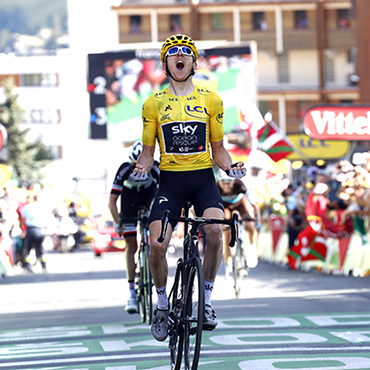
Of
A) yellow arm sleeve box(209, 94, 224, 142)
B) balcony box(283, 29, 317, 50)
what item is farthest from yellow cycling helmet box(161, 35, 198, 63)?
balcony box(283, 29, 317, 50)

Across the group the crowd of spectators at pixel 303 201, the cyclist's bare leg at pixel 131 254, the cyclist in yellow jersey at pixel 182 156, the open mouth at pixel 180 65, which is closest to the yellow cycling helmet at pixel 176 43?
the cyclist in yellow jersey at pixel 182 156

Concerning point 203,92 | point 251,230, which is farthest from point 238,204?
point 203,92

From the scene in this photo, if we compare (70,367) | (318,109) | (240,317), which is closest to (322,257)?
(318,109)

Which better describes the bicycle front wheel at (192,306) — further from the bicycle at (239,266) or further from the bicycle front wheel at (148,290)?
the bicycle at (239,266)

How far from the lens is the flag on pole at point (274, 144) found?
2411 centimetres

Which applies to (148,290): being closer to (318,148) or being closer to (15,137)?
(318,148)

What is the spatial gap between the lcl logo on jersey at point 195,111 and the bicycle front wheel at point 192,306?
1155 millimetres

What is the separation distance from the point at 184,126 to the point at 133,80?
25.1 meters

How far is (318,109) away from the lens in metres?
17.2

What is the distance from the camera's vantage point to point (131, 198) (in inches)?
400

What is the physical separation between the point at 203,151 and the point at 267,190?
18424mm

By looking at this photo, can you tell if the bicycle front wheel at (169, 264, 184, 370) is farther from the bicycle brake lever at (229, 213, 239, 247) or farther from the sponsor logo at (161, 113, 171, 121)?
the sponsor logo at (161, 113, 171, 121)

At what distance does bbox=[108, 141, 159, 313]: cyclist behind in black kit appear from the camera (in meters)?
10.0

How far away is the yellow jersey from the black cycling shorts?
6cm
